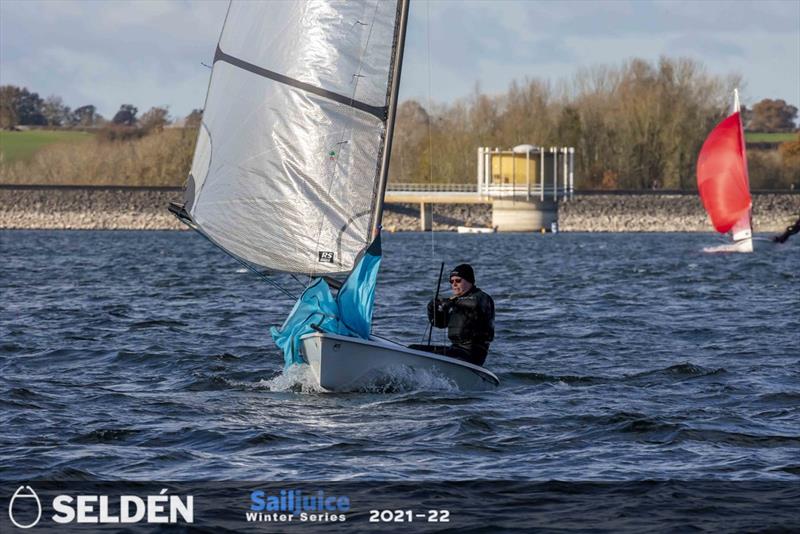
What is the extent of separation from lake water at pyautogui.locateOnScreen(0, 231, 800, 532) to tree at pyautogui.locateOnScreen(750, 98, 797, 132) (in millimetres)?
165453

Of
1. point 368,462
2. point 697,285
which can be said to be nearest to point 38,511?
point 368,462

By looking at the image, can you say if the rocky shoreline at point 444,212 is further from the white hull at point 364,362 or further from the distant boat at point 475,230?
the white hull at point 364,362

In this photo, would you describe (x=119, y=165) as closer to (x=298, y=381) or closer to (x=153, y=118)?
(x=153, y=118)

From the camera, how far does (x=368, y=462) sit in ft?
34.5

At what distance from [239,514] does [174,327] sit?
13.3 m

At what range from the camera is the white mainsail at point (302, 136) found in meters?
14.2

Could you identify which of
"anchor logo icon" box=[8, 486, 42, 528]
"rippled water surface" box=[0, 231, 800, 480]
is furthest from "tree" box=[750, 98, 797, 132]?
"anchor logo icon" box=[8, 486, 42, 528]

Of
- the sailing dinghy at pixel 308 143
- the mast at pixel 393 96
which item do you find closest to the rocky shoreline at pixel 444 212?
the sailing dinghy at pixel 308 143

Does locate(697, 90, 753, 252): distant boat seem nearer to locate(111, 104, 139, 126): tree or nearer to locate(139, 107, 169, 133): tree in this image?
locate(139, 107, 169, 133): tree

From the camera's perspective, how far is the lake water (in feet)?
34.4

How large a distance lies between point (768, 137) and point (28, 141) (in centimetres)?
7106

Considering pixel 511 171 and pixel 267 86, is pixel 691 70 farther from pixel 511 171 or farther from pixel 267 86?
pixel 267 86

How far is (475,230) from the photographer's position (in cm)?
9950

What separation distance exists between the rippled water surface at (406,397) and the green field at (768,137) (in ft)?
363
